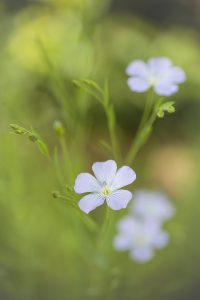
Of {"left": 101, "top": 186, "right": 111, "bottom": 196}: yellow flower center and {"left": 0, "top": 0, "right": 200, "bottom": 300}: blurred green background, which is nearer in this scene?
{"left": 101, "top": 186, "right": 111, "bottom": 196}: yellow flower center

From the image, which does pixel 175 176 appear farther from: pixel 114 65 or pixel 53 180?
pixel 53 180

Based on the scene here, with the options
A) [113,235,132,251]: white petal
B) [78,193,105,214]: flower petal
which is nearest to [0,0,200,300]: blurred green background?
[113,235,132,251]: white petal

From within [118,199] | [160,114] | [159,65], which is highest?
[159,65]

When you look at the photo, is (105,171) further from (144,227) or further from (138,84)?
(144,227)

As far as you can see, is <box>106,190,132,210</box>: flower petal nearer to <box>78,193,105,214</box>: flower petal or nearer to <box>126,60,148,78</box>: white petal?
<box>78,193,105,214</box>: flower petal

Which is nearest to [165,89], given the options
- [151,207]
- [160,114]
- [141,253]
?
[160,114]

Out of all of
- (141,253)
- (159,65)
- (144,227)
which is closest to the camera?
(159,65)

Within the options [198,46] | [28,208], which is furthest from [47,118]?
[198,46]
